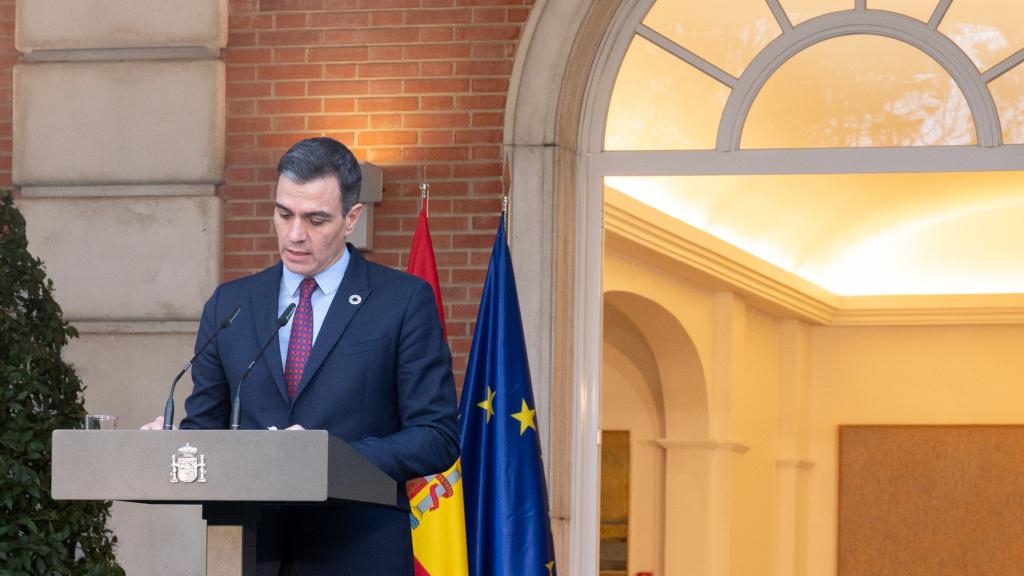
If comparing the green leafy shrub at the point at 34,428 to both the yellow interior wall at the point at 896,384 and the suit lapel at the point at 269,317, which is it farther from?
the yellow interior wall at the point at 896,384

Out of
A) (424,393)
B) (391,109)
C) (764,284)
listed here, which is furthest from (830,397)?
(424,393)

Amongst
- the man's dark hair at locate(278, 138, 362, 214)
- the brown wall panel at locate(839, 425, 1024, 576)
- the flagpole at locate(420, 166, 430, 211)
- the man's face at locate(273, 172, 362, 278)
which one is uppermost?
the flagpole at locate(420, 166, 430, 211)

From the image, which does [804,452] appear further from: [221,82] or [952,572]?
[221,82]

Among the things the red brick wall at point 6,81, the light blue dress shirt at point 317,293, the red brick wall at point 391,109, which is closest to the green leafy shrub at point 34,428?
the red brick wall at point 391,109

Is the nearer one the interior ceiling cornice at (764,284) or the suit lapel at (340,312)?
the suit lapel at (340,312)

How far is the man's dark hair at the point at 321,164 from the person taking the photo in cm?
244

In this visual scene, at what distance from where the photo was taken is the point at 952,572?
10.8m

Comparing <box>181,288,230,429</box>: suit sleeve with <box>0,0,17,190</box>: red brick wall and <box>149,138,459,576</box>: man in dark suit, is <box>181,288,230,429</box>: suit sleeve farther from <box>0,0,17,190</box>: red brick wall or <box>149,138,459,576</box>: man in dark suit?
<box>0,0,17,190</box>: red brick wall

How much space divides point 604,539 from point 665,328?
152 cm

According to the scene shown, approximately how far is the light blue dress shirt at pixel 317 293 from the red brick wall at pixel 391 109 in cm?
277

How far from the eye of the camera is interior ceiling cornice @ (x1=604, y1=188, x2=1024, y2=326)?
7949 millimetres

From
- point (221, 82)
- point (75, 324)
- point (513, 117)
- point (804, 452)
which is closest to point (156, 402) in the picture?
point (75, 324)

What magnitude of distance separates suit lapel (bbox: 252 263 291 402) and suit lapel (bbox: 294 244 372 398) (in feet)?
0.12

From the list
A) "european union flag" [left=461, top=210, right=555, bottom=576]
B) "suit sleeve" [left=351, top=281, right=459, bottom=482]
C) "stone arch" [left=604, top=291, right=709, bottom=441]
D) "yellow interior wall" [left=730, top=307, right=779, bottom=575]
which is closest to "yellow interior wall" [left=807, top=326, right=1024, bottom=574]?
"yellow interior wall" [left=730, top=307, right=779, bottom=575]
